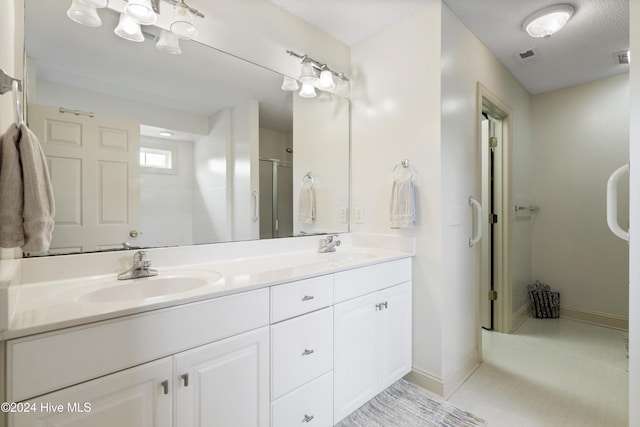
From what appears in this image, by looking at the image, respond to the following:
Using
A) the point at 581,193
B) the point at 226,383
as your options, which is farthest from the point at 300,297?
the point at 581,193

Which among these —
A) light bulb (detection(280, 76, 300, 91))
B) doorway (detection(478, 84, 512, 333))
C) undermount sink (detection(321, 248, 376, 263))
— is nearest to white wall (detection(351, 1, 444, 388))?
undermount sink (detection(321, 248, 376, 263))

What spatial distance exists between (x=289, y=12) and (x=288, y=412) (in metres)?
2.28

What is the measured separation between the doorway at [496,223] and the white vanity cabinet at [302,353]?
1.89 metres

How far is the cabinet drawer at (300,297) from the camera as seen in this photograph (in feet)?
3.89

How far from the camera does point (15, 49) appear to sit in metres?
1.00

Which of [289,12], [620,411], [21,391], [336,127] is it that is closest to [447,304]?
[620,411]

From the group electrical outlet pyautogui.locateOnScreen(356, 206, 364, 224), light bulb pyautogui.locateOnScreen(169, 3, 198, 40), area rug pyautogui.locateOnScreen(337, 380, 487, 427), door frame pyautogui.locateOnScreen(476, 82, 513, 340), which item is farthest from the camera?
door frame pyautogui.locateOnScreen(476, 82, 513, 340)

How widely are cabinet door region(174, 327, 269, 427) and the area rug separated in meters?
0.68

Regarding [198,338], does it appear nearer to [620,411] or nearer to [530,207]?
[620,411]

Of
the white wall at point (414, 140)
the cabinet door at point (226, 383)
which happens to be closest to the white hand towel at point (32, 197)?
the cabinet door at point (226, 383)

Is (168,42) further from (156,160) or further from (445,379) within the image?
(445,379)

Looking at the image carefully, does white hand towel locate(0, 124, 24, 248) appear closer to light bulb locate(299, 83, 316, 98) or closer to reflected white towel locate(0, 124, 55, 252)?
reflected white towel locate(0, 124, 55, 252)

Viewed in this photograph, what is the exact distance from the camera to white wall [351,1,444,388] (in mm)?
1799

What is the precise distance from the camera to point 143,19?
4.18ft
